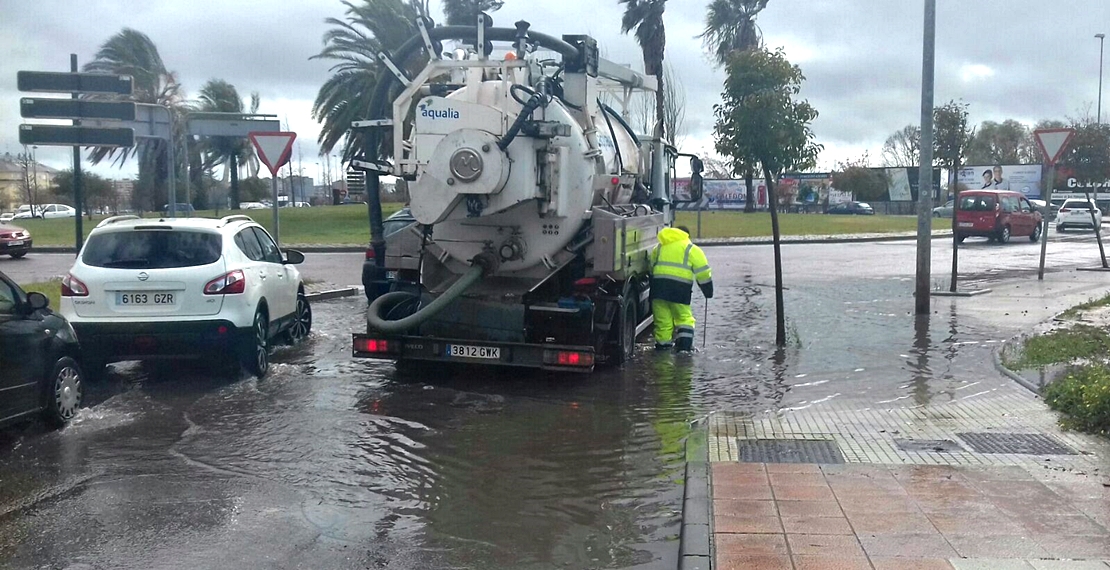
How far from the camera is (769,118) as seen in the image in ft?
39.1

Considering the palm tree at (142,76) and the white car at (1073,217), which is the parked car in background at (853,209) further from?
the palm tree at (142,76)

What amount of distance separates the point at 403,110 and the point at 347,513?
4.94 metres

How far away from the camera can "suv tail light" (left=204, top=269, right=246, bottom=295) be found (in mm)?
9547

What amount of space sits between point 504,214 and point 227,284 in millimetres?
2723

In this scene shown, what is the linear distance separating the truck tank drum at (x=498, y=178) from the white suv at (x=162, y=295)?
203cm

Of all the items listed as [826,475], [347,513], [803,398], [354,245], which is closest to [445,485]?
[347,513]

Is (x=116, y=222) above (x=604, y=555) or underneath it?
above

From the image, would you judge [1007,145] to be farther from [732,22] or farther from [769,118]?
[769,118]

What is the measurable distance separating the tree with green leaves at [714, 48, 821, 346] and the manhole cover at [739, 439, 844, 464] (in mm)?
4761

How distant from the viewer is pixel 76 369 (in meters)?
8.38

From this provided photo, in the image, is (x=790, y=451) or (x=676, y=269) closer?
(x=790, y=451)

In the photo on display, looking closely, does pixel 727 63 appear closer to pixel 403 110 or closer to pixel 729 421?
pixel 403 110

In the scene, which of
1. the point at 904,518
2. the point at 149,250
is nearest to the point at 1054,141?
the point at 904,518

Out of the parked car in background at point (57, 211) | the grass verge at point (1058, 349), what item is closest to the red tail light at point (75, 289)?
the grass verge at point (1058, 349)
